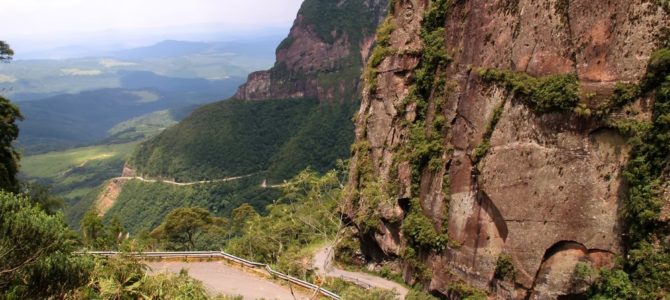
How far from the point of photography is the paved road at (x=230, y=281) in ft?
74.9

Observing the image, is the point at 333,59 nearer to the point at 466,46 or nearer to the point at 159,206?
the point at 159,206

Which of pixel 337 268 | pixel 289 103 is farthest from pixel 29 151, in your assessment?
pixel 337 268

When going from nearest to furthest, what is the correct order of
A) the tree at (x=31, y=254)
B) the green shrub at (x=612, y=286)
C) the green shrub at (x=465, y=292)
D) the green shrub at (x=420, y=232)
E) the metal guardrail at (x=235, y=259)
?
the tree at (x=31, y=254) → the green shrub at (x=612, y=286) → the metal guardrail at (x=235, y=259) → the green shrub at (x=465, y=292) → the green shrub at (x=420, y=232)

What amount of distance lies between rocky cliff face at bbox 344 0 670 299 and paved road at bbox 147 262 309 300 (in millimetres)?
11900

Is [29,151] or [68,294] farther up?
[68,294]

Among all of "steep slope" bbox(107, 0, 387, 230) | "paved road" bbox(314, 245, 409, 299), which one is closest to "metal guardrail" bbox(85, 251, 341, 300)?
"paved road" bbox(314, 245, 409, 299)

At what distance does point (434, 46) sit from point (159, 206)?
225ft

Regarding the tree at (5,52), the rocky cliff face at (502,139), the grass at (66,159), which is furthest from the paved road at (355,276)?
the grass at (66,159)

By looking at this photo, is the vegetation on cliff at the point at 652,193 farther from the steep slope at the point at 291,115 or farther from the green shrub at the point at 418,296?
the steep slope at the point at 291,115

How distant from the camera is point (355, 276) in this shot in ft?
119

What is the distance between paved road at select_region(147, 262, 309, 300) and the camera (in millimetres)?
22828

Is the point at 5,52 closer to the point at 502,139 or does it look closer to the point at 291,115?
the point at 502,139

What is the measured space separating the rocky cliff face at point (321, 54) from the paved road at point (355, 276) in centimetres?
7569

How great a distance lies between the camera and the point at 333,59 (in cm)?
11806
